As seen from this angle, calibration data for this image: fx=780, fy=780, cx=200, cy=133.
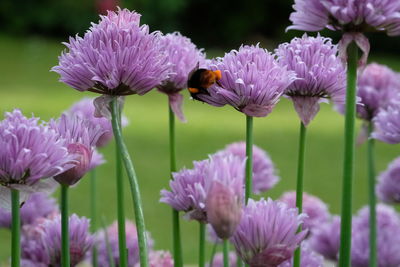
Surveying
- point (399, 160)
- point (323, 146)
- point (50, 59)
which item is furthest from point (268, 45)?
point (399, 160)

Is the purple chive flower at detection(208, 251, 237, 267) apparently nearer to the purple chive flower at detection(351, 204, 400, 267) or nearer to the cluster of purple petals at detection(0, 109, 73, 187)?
the purple chive flower at detection(351, 204, 400, 267)

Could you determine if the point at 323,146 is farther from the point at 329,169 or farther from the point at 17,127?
the point at 17,127

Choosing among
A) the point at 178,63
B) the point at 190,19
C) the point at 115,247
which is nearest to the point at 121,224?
the point at 178,63

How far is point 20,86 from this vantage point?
360 inches

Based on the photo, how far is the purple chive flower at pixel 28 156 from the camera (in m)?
0.58

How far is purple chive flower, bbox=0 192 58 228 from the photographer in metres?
1.07

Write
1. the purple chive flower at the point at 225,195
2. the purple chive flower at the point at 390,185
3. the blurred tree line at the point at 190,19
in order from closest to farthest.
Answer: the purple chive flower at the point at 225,195 < the purple chive flower at the point at 390,185 < the blurred tree line at the point at 190,19

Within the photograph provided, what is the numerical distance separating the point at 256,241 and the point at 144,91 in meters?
0.16

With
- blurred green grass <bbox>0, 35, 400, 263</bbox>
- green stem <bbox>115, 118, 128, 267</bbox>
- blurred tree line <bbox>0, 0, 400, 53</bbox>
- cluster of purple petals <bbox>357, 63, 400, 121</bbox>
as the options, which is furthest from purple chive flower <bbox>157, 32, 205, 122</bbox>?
blurred tree line <bbox>0, 0, 400, 53</bbox>

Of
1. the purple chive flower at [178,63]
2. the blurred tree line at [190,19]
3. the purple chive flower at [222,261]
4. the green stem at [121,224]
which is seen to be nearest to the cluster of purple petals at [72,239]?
the green stem at [121,224]

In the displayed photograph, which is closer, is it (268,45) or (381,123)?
(381,123)

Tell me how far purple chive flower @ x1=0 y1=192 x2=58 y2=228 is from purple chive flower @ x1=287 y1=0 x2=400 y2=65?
57 cm

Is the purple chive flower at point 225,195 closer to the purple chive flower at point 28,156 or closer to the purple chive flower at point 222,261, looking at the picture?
the purple chive flower at point 28,156

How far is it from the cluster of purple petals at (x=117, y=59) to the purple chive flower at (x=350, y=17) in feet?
0.39
